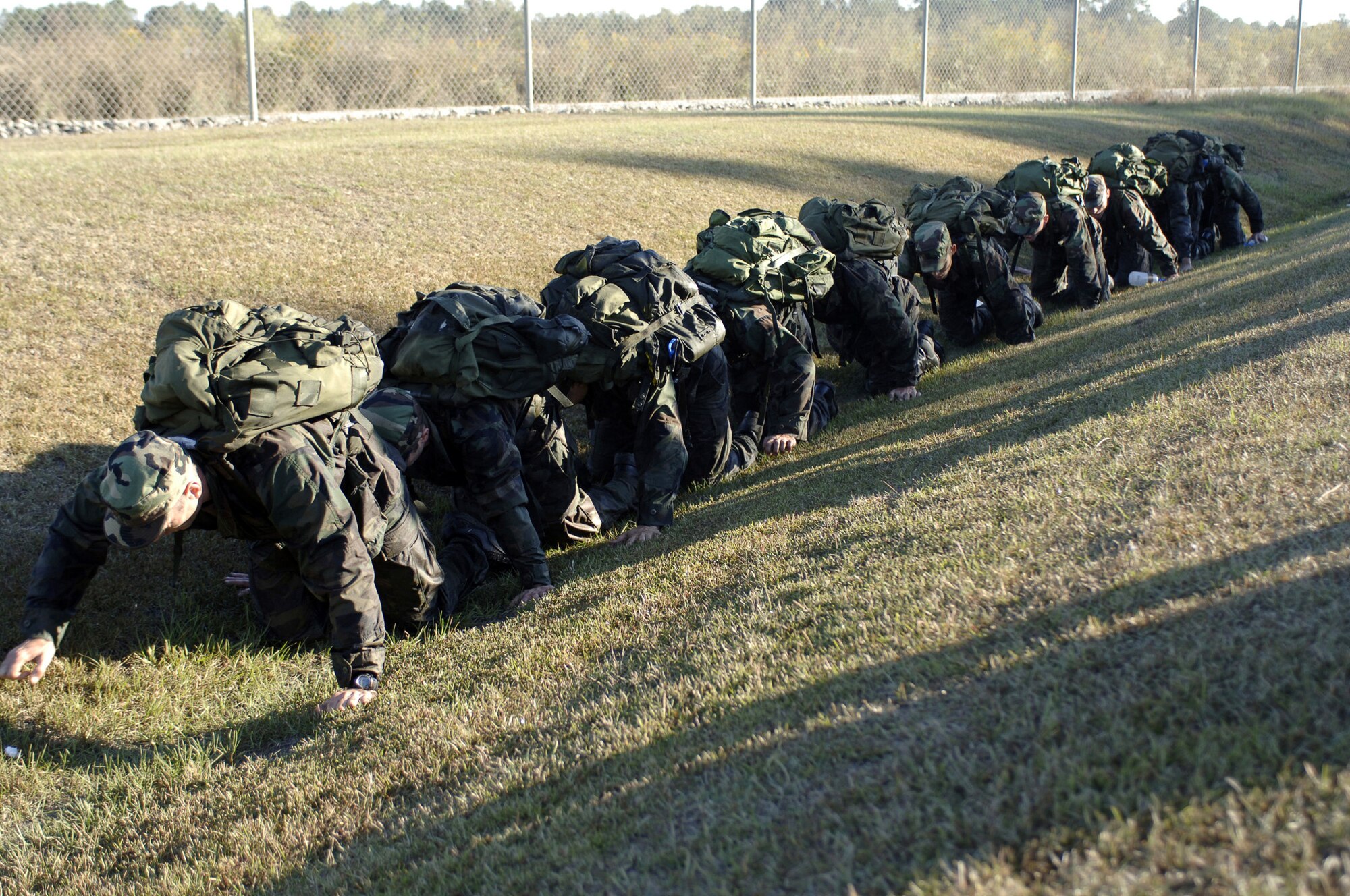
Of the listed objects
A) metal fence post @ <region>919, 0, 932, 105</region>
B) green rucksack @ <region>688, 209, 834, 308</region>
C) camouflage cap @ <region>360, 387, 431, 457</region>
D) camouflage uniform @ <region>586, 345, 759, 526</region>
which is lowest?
camouflage uniform @ <region>586, 345, 759, 526</region>

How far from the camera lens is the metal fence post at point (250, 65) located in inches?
537

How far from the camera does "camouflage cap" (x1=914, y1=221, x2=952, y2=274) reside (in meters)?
8.09

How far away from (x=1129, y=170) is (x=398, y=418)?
9461 mm

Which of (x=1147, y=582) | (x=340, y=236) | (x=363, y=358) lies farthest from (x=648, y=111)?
(x=1147, y=582)

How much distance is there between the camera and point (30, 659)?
13.2 feet

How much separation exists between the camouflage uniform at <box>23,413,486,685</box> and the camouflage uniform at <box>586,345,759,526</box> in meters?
1.54

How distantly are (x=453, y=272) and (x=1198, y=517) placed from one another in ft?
20.3

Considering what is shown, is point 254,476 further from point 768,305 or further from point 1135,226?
point 1135,226

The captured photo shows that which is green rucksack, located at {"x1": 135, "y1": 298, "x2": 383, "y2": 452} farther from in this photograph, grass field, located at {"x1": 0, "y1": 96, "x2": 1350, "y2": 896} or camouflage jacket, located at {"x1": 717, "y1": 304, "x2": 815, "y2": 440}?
camouflage jacket, located at {"x1": 717, "y1": 304, "x2": 815, "y2": 440}

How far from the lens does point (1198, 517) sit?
11.5 ft

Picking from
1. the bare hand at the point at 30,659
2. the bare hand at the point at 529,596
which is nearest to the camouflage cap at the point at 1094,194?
the bare hand at the point at 529,596

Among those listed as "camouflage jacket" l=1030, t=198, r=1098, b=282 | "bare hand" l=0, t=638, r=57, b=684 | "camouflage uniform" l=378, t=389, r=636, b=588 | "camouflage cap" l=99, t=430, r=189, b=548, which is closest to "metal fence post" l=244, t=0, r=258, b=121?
"camouflage jacket" l=1030, t=198, r=1098, b=282

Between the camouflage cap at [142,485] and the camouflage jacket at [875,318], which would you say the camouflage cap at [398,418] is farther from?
the camouflage jacket at [875,318]

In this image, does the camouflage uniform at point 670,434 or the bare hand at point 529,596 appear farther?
the camouflage uniform at point 670,434
